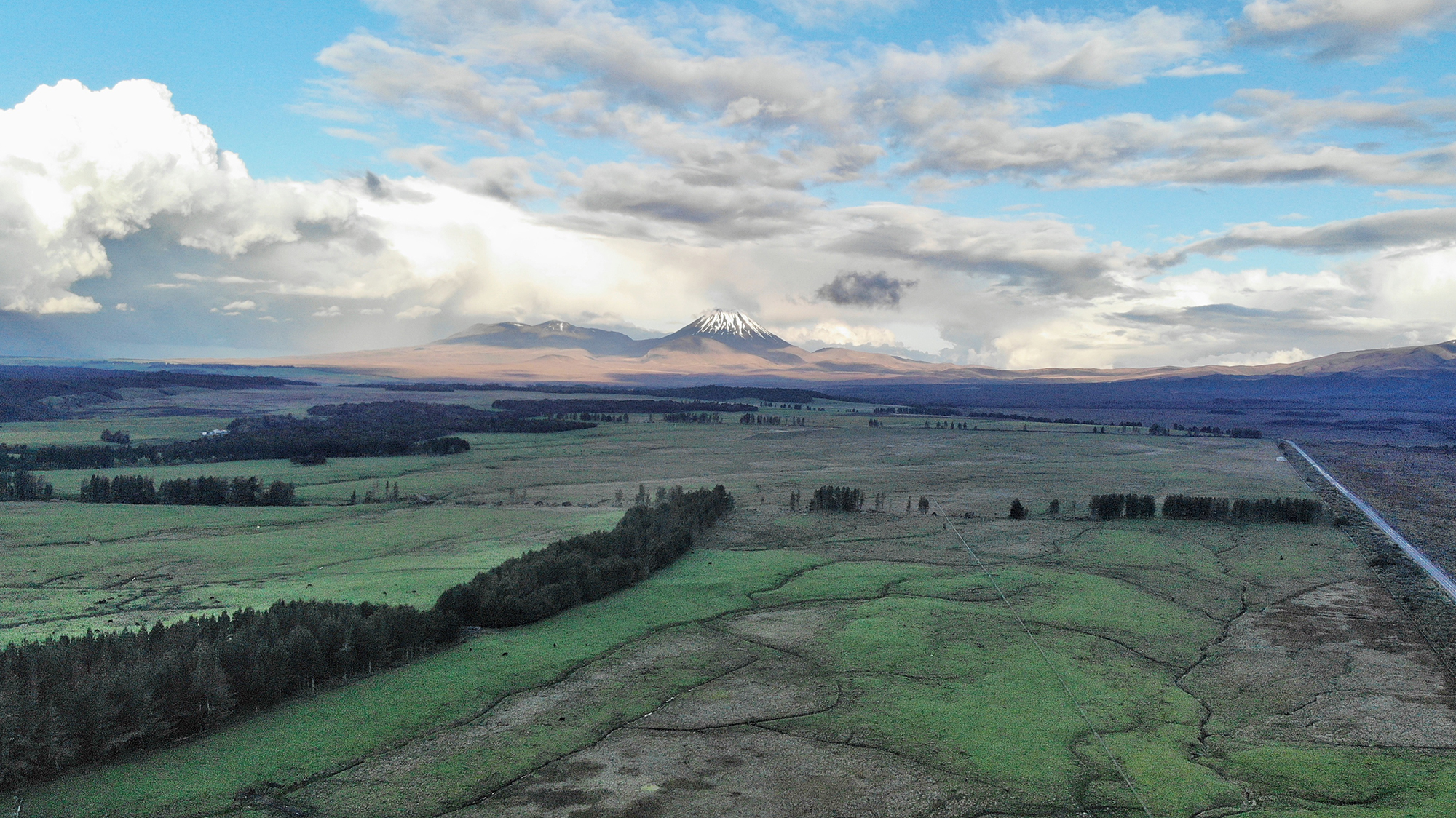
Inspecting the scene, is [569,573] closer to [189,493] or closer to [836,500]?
[836,500]

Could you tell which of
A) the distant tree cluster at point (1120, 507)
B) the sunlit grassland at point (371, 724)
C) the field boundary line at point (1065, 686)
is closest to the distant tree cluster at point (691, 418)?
the distant tree cluster at point (1120, 507)

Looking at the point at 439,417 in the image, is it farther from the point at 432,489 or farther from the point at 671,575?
the point at 671,575

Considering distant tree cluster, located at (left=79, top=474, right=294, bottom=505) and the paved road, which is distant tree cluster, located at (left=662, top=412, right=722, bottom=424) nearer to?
distant tree cluster, located at (left=79, top=474, right=294, bottom=505)

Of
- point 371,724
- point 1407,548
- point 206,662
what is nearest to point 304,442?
point 206,662

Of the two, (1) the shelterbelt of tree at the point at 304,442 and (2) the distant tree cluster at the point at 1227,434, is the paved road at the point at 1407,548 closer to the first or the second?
(2) the distant tree cluster at the point at 1227,434

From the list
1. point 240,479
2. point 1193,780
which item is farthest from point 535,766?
point 240,479
